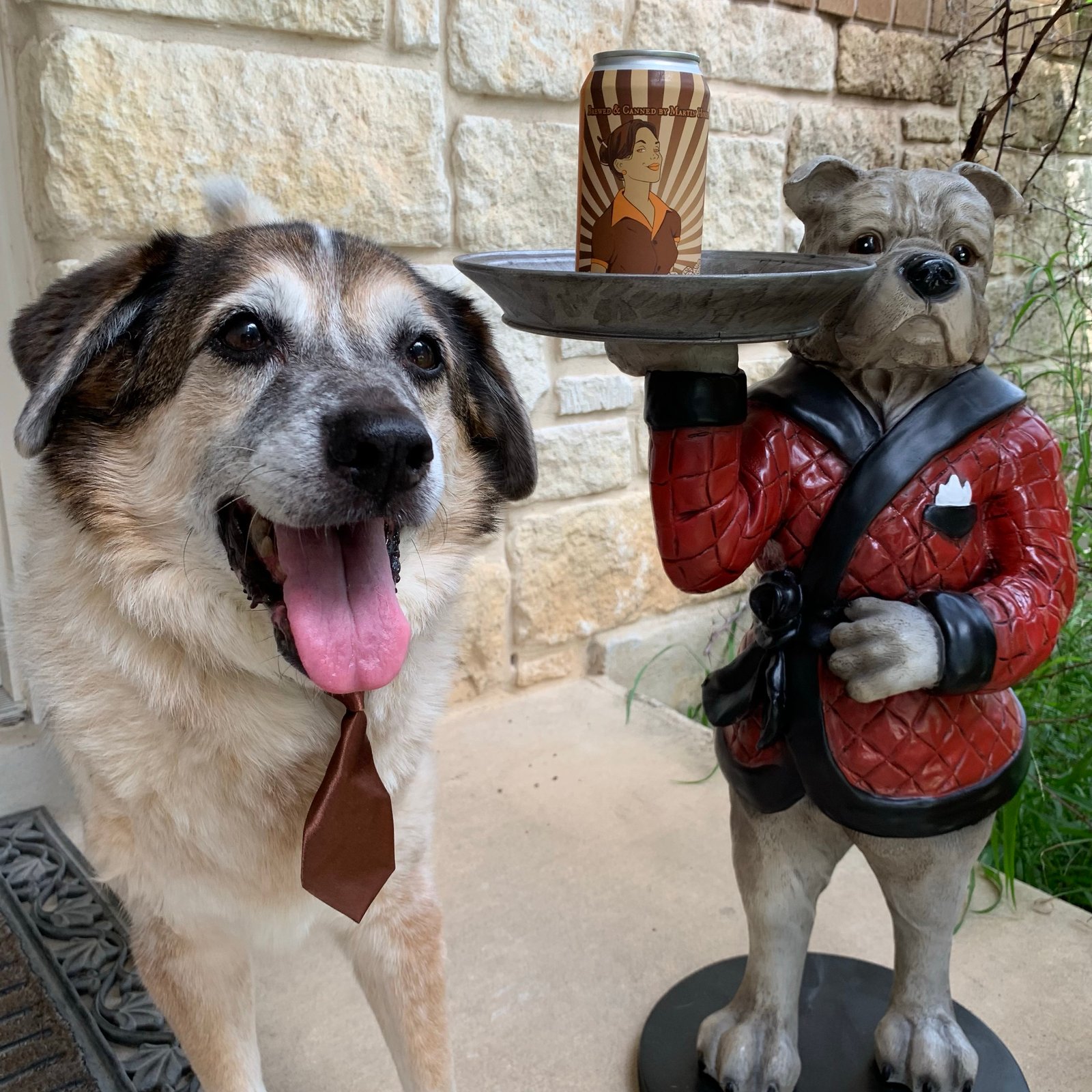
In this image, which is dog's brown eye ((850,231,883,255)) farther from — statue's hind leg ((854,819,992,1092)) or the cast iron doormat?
the cast iron doormat

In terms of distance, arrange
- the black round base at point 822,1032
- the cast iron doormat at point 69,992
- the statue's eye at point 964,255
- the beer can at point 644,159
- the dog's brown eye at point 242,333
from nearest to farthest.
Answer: the beer can at point 644,159 → the statue's eye at point 964,255 → the dog's brown eye at point 242,333 → the black round base at point 822,1032 → the cast iron doormat at point 69,992

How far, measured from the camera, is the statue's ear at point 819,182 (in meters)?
1.00

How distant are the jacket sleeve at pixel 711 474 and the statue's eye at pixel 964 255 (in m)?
0.24

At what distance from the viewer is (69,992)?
144cm

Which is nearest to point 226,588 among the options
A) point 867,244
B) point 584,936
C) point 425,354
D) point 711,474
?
point 425,354

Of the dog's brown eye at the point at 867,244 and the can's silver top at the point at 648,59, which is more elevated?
the can's silver top at the point at 648,59

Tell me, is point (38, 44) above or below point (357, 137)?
above

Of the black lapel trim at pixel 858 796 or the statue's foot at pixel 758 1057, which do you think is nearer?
the black lapel trim at pixel 858 796

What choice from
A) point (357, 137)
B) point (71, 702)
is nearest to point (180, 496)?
point (71, 702)

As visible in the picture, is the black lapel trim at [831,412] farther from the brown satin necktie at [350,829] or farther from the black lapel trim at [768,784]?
the brown satin necktie at [350,829]

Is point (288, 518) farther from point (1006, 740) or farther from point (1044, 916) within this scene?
point (1044, 916)

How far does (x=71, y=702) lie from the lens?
1116mm

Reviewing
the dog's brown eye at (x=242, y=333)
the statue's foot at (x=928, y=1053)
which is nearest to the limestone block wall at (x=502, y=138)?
the dog's brown eye at (x=242, y=333)

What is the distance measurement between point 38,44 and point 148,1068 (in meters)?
1.58
